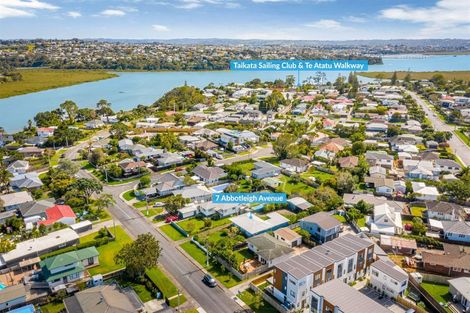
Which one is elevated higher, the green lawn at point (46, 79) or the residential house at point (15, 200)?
the green lawn at point (46, 79)

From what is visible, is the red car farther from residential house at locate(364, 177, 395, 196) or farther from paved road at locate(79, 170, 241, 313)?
residential house at locate(364, 177, 395, 196)

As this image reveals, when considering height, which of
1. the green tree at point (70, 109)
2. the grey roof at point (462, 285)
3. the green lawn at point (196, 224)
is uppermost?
the green tree at point (70, 109)

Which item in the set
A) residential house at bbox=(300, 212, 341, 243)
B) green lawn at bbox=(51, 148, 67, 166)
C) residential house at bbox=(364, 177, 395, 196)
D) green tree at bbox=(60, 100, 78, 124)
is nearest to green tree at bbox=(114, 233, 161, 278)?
residential house at bbox=(300, 212, 341, 243)

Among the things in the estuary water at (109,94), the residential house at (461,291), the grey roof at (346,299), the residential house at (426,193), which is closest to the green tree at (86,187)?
the grey roof at (346,299)

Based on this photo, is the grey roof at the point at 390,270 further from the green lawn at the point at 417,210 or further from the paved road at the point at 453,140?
the paved road at the point at 453,140

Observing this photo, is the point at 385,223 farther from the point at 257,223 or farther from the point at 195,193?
the point at 195,193

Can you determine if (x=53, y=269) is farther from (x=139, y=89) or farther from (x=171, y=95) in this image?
(x=139, y=89)

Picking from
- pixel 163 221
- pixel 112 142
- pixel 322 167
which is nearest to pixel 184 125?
pixel 112 142
